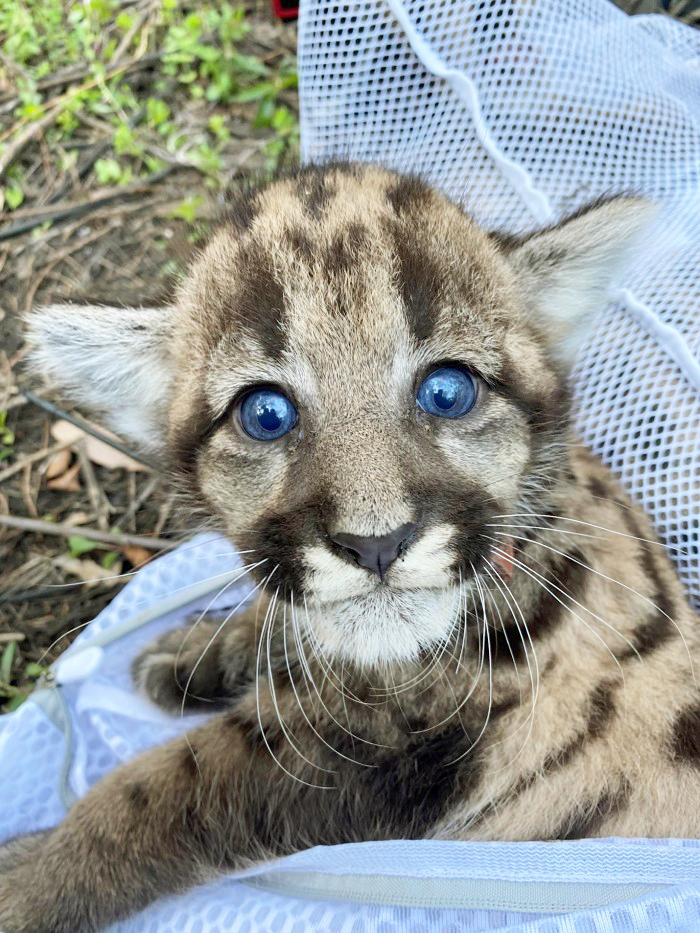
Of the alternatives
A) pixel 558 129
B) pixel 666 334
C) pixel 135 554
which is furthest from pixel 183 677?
pixel 558 129

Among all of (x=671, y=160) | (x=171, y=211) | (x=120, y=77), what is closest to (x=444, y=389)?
(x=671, y=160)

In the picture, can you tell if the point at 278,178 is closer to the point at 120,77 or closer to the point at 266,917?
the point at 266,917

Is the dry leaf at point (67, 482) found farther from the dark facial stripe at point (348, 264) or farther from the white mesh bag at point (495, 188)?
the dark facial stripe at point (348, 264)

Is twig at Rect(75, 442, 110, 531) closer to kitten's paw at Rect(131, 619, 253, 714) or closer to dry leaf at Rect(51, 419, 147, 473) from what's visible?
dry leaf at Rect(51, 419, 147, 473)

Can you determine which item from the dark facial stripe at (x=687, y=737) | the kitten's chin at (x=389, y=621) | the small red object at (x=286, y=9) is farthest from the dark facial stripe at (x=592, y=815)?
the small red object at (x=286, y=9)

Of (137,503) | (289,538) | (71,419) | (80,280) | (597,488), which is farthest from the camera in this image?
(80,280)

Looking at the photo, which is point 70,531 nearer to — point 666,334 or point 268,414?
point 268,414

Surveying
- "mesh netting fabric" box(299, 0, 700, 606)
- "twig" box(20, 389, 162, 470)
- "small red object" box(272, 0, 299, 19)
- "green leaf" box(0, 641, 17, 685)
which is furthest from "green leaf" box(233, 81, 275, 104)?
"green leaf" box(0, 641, 17, 685)
